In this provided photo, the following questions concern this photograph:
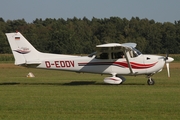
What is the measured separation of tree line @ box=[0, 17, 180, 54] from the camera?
82.7 m

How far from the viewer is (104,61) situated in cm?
1969

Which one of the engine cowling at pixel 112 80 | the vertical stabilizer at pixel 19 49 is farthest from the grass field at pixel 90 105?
the vertical stabilizer at pixel 19 49

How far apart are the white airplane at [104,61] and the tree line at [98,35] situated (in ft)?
191

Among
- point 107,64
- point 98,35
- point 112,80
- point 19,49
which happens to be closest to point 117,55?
point 107,64

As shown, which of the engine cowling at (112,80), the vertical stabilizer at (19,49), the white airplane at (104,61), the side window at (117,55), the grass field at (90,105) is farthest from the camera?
the vertical stabilizer at (19,49)

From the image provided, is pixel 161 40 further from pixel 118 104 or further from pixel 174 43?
pixel 118 104

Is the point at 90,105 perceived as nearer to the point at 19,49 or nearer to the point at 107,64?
the point at 107,64

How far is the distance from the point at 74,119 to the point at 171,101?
379 centimetres

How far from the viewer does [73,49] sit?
270ft

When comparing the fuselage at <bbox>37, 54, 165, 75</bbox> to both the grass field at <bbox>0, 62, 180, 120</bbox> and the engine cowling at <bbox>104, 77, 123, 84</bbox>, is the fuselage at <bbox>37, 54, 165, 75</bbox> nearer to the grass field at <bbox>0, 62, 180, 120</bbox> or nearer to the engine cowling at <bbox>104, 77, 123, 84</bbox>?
the engine cowling at <bbox>104, 77, 123, 84</bbox>

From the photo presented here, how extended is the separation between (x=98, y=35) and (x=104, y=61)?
74.3m

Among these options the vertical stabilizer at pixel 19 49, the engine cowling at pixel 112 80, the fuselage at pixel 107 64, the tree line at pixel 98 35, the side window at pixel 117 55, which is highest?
the vertical stabilizer at pixel 19 49

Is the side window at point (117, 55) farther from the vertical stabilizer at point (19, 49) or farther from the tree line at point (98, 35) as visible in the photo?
the tree line at point (98, 35)

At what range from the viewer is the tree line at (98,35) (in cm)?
8269
